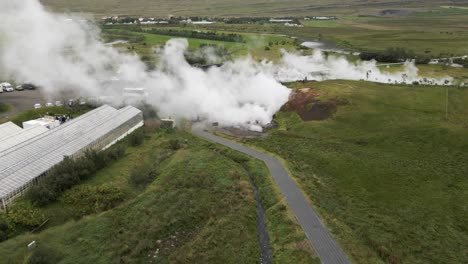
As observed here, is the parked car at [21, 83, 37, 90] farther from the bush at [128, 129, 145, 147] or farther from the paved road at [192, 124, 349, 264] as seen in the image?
the paved road at [192, 124, 349, 264]

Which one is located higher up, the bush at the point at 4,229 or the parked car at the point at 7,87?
the parked car at the point at 7,87

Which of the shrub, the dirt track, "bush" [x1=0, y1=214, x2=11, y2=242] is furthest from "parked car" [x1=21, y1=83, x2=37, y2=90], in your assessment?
"bush" [x1=0, y1=214, x2=11, y2=242]

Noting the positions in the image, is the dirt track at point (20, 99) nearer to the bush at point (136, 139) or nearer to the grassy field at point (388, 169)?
the bush at point (136, 139)

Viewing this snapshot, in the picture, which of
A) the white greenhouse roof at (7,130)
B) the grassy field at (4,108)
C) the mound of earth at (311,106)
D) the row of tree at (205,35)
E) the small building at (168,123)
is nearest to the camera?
the white greenhouse roof at (7,130)

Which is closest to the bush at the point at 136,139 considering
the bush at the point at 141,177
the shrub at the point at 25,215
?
the bush at the point at 141,177

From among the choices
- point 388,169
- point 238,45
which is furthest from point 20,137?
point 238,45

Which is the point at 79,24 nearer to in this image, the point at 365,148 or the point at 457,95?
the point at 365,148

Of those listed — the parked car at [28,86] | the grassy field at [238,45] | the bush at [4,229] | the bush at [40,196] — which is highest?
the grassy field at [238,45]
